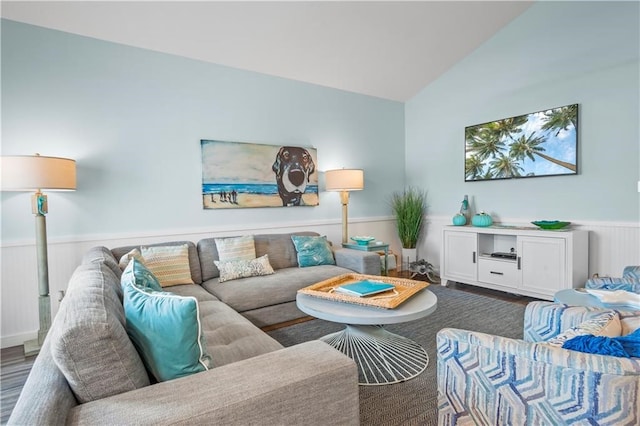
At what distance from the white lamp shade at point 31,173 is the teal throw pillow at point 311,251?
6.80ft

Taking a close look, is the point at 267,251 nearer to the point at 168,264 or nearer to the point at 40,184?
the point at 168,264

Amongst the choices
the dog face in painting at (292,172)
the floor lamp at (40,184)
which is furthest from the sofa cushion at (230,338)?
the dog face in painting at (292,172)

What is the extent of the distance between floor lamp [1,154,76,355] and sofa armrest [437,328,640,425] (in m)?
2.76

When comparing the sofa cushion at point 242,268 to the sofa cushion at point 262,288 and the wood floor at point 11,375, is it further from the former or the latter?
the wood floor at point 11,375

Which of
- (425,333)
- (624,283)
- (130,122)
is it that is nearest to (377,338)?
(425,333)

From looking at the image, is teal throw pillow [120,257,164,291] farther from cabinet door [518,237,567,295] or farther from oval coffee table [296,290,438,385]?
Answer: cabinet door [518,237,567,295]

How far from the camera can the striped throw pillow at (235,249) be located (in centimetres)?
319

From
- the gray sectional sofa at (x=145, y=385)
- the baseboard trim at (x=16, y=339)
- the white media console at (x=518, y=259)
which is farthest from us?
the white media console at (x=518, y=259)

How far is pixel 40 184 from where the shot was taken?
239 cm

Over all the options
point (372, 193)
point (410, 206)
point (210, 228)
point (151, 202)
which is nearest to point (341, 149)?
point (372, 193)

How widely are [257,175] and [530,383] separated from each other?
3207mm

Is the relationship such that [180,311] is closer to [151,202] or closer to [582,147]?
[151,202]

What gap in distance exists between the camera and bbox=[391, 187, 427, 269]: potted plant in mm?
4801

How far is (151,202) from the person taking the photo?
3246 mm
